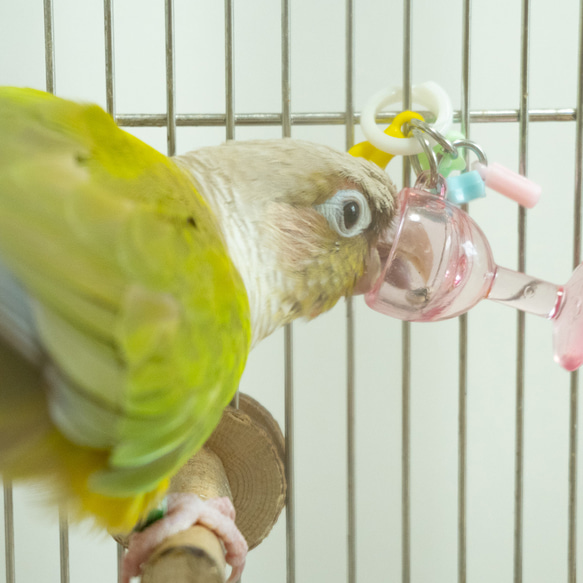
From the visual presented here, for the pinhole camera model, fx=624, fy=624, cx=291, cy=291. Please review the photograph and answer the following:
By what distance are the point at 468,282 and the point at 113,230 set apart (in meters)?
0.31

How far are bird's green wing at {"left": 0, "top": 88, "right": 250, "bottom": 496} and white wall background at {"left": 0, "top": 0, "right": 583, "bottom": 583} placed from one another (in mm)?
607

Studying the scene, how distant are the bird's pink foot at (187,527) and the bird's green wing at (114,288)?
0.11m

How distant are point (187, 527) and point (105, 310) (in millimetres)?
226

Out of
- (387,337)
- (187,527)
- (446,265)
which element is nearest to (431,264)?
(446,265)

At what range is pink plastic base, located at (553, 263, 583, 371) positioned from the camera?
503 mm

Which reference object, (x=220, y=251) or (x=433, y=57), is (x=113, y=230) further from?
(x=433, y=57)

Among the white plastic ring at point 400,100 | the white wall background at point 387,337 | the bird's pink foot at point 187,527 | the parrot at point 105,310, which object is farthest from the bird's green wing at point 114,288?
the white wall background at point 387,337

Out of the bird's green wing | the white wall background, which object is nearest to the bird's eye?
the bird's green wing

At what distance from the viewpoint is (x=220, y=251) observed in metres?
0.36

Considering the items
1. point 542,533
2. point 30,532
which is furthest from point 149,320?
point 542,533

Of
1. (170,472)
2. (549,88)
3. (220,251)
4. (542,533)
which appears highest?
(549,88)

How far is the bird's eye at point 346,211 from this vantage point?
0.47m

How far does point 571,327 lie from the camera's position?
0.51 meters

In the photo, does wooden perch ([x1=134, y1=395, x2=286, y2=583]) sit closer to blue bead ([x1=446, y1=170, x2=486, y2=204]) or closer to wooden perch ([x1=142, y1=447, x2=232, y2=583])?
wooden perch ([x1=142, y1=447, x2=232, y2=583])
